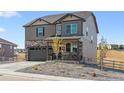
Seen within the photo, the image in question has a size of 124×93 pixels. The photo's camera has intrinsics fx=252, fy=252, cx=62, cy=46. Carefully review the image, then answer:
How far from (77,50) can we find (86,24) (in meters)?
3.68

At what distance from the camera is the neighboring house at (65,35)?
1152 inches

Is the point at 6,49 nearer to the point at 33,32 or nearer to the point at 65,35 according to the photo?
the point at 33,32

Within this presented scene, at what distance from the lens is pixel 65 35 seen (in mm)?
30188

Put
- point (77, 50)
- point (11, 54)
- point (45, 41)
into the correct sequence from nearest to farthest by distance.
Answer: point (77, 50) → point (45, 41) → point (11, 54)

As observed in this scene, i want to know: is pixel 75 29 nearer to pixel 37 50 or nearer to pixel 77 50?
pixel 77 50

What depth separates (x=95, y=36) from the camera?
35.5 metres

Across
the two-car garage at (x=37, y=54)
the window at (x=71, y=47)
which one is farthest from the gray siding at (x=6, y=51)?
the window at (x=71, y=47)

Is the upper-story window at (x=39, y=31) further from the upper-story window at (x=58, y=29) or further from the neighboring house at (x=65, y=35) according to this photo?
the upper-story window at (x=58, y=29)

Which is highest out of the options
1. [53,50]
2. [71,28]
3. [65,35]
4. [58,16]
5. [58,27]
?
[58,16]

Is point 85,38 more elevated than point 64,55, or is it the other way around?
point 85,38

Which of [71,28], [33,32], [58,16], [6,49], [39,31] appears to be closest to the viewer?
[71,28]

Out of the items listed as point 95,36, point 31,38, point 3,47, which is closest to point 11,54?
point 3,47

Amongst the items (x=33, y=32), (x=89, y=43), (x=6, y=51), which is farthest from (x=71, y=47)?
(x=6, y=51)

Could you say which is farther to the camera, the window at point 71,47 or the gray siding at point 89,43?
the gray siding at point 89,43
